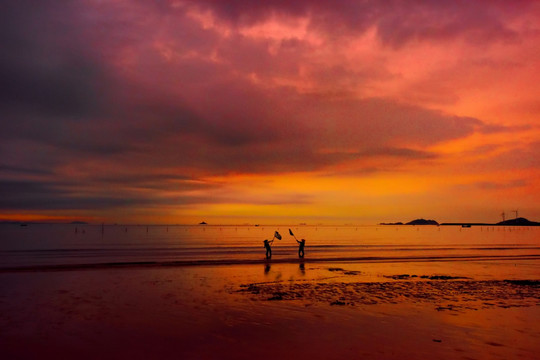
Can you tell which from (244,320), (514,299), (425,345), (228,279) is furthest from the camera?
(228,279)

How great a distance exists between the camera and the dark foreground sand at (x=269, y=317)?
44.5 ft

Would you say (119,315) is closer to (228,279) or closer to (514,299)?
(228,279)

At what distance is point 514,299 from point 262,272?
1951 centimetres

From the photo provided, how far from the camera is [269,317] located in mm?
18062

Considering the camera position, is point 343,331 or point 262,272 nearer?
point 343,331

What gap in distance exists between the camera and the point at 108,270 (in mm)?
35969

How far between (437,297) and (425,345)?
32.5 feet

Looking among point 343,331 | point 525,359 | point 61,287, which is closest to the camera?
point 525,359

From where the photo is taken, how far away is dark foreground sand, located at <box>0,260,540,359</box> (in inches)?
534

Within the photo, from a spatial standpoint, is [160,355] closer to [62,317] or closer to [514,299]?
[62,317]

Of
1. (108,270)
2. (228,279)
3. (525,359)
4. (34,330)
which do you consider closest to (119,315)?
(34,330)

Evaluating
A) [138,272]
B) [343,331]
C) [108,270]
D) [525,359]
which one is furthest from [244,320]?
[108,270]

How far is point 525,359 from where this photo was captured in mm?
12484

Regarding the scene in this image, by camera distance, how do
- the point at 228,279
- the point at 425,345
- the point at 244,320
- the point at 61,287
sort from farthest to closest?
1. the point at 228,279
2. the point at 61,287
3. the point at 244,320
4. the point at 425,345
